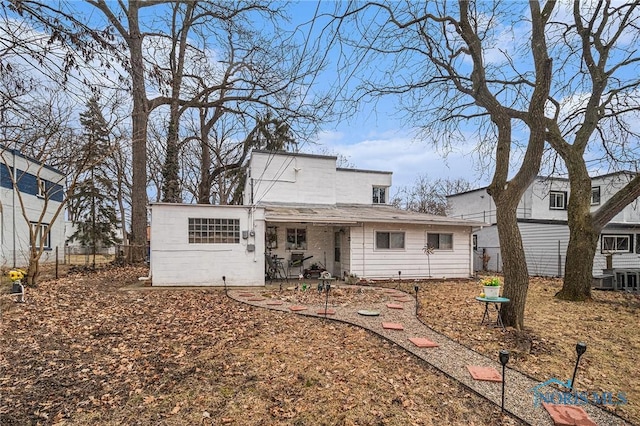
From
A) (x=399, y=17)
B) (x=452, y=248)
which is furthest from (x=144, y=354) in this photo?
(x=452, y=248)

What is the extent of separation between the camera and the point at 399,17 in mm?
6094

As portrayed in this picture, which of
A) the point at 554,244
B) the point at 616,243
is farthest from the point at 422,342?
the point at 616,243

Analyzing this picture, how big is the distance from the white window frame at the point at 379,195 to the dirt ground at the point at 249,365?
10453 mm

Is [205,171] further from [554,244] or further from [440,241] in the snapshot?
[554,244]

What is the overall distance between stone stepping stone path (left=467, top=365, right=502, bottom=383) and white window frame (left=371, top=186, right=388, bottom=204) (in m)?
13.8

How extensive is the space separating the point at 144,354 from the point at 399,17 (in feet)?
23.1

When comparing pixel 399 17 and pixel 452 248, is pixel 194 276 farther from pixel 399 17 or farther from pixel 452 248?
pixel 452 248

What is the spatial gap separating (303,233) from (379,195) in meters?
5.97

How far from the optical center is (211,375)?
414 cm

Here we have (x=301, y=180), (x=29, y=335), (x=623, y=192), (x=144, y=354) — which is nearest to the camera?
(x=144, y=354)

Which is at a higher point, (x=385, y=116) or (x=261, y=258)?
(x=385, y=116)

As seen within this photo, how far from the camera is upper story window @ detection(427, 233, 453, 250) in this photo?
13758mm

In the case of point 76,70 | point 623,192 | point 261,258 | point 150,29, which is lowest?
point 261,258

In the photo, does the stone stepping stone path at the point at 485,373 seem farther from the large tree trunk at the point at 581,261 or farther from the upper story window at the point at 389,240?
the upper story window at the point at 389,240
